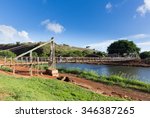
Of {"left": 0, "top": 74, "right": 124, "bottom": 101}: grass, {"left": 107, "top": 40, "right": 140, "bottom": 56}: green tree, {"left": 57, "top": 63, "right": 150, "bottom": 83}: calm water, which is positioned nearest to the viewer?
{"left": 0, "top": 74, "right": 124, "bottom": 101}: grass

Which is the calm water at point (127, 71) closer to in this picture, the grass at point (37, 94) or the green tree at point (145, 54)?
the grass at point (37, 94)

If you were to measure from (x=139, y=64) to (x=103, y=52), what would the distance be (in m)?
19.9

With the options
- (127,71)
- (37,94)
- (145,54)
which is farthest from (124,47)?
(37,94)

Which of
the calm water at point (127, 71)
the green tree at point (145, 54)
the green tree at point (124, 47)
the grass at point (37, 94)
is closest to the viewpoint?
the grass at point (37, 94)

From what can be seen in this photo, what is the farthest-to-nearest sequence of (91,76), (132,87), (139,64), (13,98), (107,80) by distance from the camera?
1. (139,64)
2. (91,76)
3. (107,80)
4. (132,87)
5. (13,98)

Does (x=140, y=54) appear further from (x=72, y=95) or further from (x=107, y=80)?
(x=72, y=95)

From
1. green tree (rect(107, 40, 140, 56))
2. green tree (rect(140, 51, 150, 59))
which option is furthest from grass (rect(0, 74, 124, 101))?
green tree (rect(107, 40, 140, 56))

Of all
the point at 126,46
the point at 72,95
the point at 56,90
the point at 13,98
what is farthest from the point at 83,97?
the point at 126,46

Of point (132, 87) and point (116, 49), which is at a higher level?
point (116, 49)

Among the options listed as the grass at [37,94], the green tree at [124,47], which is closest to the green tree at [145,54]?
the green tree at [124,47]

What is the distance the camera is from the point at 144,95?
15.6m

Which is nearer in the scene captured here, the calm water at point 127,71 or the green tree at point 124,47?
the calm water at point 127,71

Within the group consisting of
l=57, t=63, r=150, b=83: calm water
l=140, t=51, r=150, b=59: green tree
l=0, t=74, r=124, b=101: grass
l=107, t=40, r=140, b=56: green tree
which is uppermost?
l=107, t=40, r=140, b=56: green tree

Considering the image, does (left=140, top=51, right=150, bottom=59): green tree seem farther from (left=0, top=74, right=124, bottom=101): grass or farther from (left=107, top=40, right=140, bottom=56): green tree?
(left=0, top=74, right=124, bottom=101): grass
